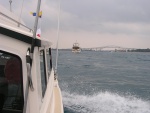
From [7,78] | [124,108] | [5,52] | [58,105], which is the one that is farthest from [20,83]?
[124,108]

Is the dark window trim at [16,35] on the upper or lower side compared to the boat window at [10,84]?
upper

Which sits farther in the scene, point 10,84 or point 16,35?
point 10,84

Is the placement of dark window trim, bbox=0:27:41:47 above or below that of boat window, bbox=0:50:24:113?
above

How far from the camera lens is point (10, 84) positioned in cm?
209

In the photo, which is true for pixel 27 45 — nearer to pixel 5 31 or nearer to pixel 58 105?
pixel 5 31

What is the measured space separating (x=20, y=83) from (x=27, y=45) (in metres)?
0.32

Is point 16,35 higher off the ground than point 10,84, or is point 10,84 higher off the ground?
point 16,35

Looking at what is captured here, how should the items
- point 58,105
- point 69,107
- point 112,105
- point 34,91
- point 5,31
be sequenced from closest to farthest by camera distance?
point 5,31
point 34,91
point 58,105
point 69,107
point 112,105

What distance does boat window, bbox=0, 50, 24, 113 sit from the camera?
2.01 m

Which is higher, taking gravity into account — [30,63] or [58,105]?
[30,63]

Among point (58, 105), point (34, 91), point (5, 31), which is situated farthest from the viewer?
point (58, 105)

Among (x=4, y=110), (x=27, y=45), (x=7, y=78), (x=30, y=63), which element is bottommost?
(x=4, y=110)

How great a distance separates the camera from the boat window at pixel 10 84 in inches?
79.0

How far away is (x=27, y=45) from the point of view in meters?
1.98
